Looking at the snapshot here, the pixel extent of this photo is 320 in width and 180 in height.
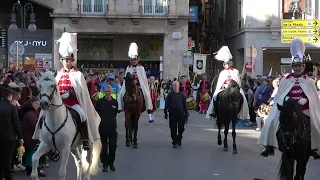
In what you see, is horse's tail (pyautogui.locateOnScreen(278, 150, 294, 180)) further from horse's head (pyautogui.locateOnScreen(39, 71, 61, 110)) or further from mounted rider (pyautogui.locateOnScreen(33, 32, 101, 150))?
horse's head (pyautogui.locateOnScreen(39, 71, 61, 110))

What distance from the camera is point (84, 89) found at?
1036cm

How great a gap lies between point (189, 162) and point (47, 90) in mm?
5800

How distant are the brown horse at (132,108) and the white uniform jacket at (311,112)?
7019 millimetres

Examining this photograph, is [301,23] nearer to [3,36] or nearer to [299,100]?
[3,36]

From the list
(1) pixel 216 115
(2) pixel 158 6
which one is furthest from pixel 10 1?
(1) pixel 216 115

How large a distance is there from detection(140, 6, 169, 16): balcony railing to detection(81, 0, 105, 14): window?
10.1 feet

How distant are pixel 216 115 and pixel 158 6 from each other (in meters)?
26.7

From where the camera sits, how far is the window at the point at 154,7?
42.0 m

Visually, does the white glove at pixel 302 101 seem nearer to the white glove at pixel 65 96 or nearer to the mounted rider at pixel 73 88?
the mounted rider at pixel 73 88

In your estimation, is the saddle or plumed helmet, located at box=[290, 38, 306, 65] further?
plumed helmet, located at box=[290, 38, 306, 65]

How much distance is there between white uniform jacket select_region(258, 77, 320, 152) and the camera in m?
9.57

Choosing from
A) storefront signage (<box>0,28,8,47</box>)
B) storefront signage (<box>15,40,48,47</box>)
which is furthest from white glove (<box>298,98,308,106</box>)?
storefront signage (<box>0,28,8,47</box>)

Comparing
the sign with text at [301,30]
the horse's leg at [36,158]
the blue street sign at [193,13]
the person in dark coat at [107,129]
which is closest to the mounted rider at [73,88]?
the horse's leg at [36,158]

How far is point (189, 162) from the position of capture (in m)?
13.7
